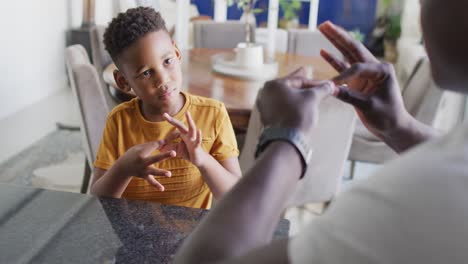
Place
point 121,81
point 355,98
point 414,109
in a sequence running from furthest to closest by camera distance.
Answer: point 414,109 → point 121,81 → point 355,98

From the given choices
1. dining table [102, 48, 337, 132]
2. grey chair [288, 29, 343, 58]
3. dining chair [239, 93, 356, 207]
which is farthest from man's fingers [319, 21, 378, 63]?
grey chair [288, 29, 343, 58]

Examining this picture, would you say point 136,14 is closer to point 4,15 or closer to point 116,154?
point 116,154

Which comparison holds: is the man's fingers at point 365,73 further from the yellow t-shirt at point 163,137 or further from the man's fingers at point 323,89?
the yellow t-shirt at point 163,137

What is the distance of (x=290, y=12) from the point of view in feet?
19.8

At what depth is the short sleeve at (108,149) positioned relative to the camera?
1169mm

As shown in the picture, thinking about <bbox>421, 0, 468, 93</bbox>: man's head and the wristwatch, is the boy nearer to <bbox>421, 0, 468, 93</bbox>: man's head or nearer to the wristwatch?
the wristwatch

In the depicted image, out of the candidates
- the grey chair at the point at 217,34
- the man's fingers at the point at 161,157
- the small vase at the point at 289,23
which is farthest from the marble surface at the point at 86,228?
the small vase at the point at 289,23

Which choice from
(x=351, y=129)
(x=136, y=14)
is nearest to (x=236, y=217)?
(x=136, y=14)

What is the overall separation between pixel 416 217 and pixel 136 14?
0.92m

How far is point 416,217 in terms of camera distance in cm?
44

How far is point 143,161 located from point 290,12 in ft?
17.6

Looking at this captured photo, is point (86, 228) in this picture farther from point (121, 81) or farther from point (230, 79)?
point (230, 79)

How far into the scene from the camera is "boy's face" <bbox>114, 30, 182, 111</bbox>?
3.81 ft

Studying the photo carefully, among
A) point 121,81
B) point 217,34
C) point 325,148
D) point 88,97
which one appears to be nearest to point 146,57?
point 121,81
